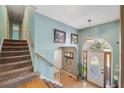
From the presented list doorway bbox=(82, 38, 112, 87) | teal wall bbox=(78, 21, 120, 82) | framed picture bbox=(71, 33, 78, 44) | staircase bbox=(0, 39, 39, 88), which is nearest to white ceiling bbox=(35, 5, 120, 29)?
teal wall bbox=(78, 21, 120, 82)

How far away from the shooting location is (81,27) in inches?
58.8

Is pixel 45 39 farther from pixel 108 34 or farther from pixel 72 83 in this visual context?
pixel 108 34

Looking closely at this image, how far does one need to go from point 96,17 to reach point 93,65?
685mm

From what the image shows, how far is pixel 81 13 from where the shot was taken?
1.37m

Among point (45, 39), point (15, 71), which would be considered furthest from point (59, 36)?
point (15, 71)

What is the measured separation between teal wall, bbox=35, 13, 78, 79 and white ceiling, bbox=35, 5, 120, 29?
0.24ft

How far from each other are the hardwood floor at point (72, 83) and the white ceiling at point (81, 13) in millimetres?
758

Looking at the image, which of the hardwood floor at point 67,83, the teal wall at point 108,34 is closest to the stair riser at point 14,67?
the hardwood floor at point 67,83

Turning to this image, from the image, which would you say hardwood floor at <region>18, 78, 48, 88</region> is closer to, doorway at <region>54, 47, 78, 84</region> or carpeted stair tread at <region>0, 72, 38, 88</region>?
carpeted stair tread at <region>0, 72, 38, 88</region>

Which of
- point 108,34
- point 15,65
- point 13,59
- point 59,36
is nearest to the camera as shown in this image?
point 108,34

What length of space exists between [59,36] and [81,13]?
41 centimetres

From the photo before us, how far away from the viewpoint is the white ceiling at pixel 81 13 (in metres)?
1.31

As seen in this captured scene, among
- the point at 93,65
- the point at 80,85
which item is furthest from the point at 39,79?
the point at 93,65

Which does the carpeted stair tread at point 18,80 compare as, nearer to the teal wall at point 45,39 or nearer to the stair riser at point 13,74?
the stair riser at point 13,74
